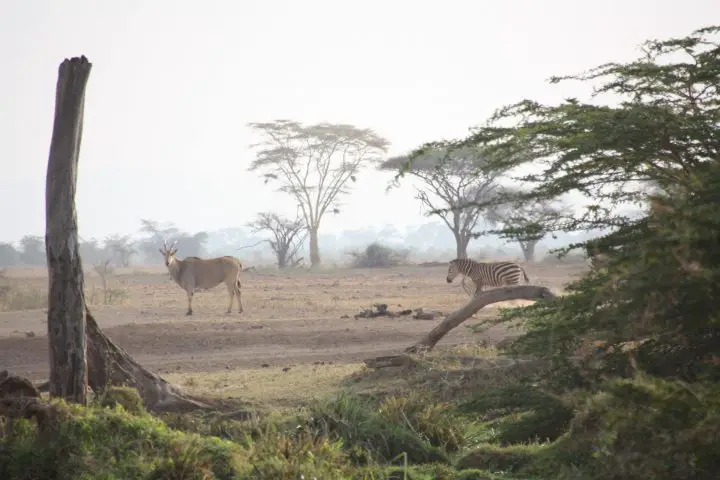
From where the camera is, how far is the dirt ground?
46.3ft

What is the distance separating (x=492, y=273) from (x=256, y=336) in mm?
7689

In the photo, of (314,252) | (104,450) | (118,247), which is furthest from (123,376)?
(118,247)

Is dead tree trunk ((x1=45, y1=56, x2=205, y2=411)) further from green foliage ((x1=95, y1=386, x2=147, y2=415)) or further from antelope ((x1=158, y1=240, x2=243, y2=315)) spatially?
antelope ((x1=158, y1=240, x2=243, y2=315))

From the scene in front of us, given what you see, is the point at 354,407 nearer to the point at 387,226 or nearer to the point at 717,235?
the point at 717,235

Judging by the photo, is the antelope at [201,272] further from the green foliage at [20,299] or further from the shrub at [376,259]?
the shrub at [376,259]

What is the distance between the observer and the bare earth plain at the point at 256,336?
12305 mm

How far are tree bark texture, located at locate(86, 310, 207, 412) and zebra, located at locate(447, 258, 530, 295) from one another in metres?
A: 14.1

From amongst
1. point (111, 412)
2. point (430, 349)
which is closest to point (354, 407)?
point (111, 412)

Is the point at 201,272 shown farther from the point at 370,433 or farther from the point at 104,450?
the point at 104,450

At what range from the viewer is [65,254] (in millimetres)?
7531

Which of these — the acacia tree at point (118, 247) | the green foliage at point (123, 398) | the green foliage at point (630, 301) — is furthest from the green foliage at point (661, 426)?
the acacia tree at point (118, 247)

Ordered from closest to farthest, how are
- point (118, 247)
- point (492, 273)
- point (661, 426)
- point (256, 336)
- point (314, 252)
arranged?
point (661, 426), point (256, 336), point (492, 273), point (314, 252), point (118, 247)

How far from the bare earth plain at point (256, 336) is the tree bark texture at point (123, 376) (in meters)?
1.42

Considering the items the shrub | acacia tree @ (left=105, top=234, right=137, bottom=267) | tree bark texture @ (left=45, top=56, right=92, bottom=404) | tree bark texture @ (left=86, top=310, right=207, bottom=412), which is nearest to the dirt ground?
tree bark texture @ (left=86, top=310, right=207, bottom=412)
